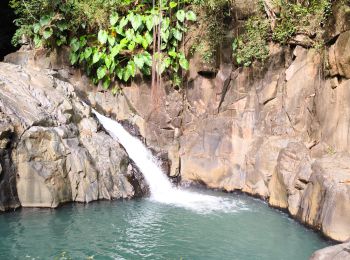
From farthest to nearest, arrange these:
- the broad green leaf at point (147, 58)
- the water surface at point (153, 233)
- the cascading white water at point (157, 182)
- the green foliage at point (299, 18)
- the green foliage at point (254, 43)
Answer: the broad green leaf at point (147, 58) < the green foliage at point (254, 43) < the cascading white water at point (157, 182) < the green foliage at point (299, 18) < the water surface at point (153, 233)

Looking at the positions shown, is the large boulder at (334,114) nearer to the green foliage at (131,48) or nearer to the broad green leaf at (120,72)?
the green foliage at (131,48)

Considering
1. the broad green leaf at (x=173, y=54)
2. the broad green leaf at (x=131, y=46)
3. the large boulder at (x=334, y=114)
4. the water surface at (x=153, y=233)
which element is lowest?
the water surface at (x=153, y=233)

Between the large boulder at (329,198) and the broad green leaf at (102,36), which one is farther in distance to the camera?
the broad green leaf at (102,36)

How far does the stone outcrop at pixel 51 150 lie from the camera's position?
9.50m

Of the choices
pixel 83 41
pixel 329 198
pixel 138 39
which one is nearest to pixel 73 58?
pixel 83 41

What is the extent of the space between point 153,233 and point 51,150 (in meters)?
3.19

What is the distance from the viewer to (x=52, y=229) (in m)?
8.56

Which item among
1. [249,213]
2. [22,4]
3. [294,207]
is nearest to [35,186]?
[249,213]

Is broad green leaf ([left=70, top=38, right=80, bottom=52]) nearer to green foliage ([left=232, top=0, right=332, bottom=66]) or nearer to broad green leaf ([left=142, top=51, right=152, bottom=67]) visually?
broad green leaf ([left=142, top=51, right=152, bottom=67])

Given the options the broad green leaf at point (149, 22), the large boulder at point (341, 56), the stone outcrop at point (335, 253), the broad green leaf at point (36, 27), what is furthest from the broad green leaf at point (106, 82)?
the stone outcrop at point (335, 253)

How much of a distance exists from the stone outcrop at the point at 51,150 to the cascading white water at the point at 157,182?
52cm

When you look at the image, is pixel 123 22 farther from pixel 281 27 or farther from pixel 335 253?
pixel 335 253

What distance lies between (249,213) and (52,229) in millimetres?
4356

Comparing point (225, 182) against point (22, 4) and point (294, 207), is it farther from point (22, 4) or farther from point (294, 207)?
point (22, 4)
